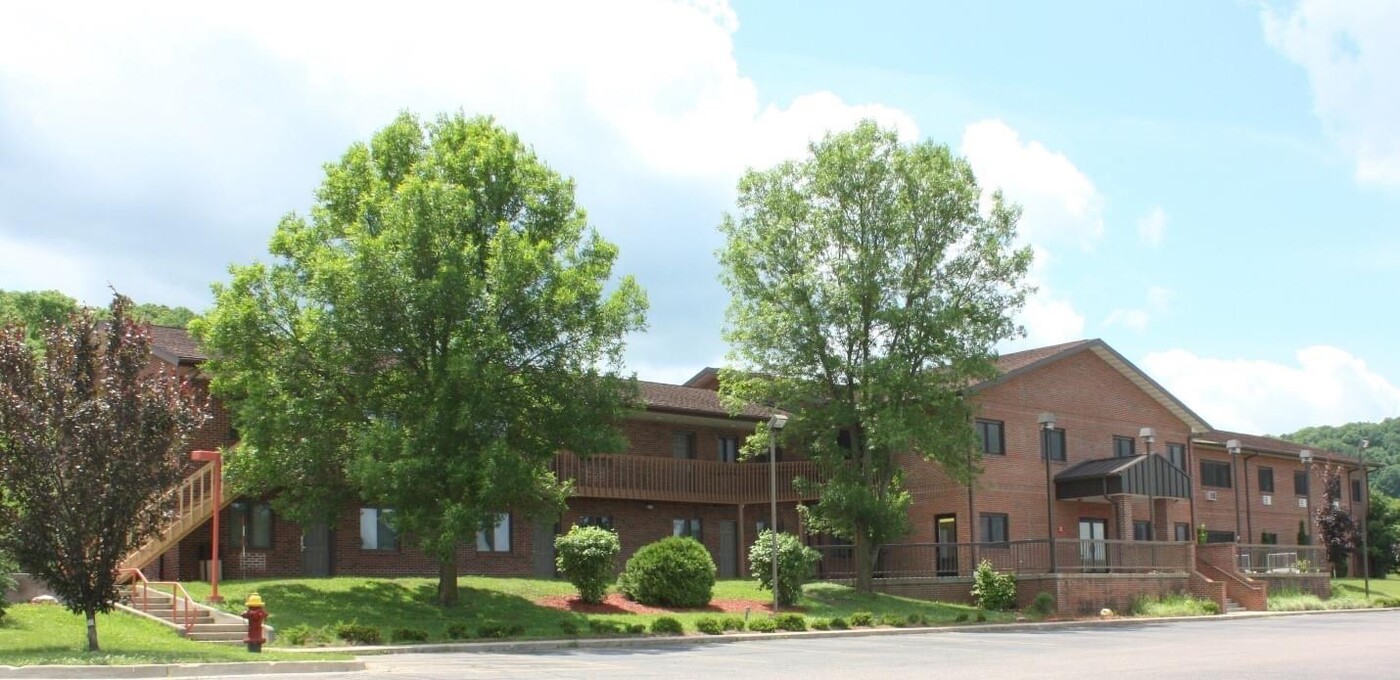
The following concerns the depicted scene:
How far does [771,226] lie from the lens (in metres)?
37.5

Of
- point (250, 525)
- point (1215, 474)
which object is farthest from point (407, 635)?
point (1215, 474)

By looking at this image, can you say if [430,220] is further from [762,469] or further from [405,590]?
[762,469]

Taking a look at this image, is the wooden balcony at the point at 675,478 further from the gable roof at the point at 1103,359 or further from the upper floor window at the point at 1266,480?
the upper floor window at the point at 1266,480

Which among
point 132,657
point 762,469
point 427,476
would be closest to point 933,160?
point 762,469

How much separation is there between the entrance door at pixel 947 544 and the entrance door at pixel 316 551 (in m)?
16.7

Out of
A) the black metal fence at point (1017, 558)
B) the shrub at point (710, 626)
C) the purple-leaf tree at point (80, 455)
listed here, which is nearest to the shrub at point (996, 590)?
the black metal fence at point (1017, 558)

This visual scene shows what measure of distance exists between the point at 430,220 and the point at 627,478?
1397cm

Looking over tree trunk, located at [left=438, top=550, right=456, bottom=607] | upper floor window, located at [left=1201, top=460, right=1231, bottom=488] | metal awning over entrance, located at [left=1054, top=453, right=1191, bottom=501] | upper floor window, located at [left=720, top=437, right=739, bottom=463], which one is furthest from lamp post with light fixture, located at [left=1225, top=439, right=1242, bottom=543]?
tree trunk, located at [left=438, top=550, right=456, bottom=607]

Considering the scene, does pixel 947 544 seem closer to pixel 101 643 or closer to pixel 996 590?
pixel 996 590

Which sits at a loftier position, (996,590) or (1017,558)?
(1017,558)

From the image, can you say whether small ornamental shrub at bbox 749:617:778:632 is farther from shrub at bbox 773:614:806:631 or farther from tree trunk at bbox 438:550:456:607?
tree trunk at bbox 438:550:456:607

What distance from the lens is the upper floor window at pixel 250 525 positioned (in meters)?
32.1

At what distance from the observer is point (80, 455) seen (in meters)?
20.3

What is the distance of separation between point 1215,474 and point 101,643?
4246cm
